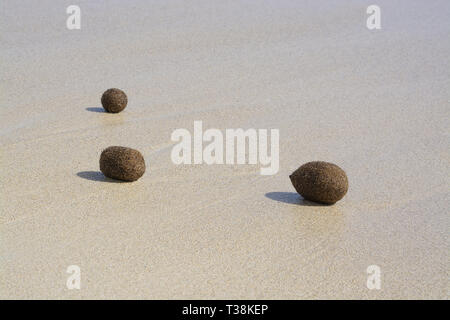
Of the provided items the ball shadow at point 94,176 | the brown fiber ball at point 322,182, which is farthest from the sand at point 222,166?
the brown fiber ball at point 322,182

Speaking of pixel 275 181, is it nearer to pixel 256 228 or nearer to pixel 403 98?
pixel 256 228

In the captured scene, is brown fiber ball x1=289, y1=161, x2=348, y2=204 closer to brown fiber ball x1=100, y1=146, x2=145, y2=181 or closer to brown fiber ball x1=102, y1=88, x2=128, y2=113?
brown fiber ball x1=100, y1=146, x2=145, y2=181

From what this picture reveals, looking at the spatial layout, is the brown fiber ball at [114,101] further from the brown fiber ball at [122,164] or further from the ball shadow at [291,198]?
the ball shadow at [291,198]

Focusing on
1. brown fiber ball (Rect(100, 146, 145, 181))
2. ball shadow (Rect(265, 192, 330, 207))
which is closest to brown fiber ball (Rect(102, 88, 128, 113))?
brown fiber ball (Rect(100, 146, 145, 181))

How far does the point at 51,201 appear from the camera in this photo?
5.98 meters

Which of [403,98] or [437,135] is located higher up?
[403,98]

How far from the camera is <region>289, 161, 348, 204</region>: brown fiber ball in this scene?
605 centimetres

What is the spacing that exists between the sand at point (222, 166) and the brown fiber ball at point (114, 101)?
23cm

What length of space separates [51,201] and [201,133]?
285 cm

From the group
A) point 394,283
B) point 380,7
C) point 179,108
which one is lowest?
point 394,283

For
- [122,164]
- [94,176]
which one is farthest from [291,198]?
[94,176]

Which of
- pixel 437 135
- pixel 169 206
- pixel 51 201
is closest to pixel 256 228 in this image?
pixel 169 206

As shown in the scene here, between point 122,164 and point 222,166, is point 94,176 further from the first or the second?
point 222,166

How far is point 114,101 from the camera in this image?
9062mm
